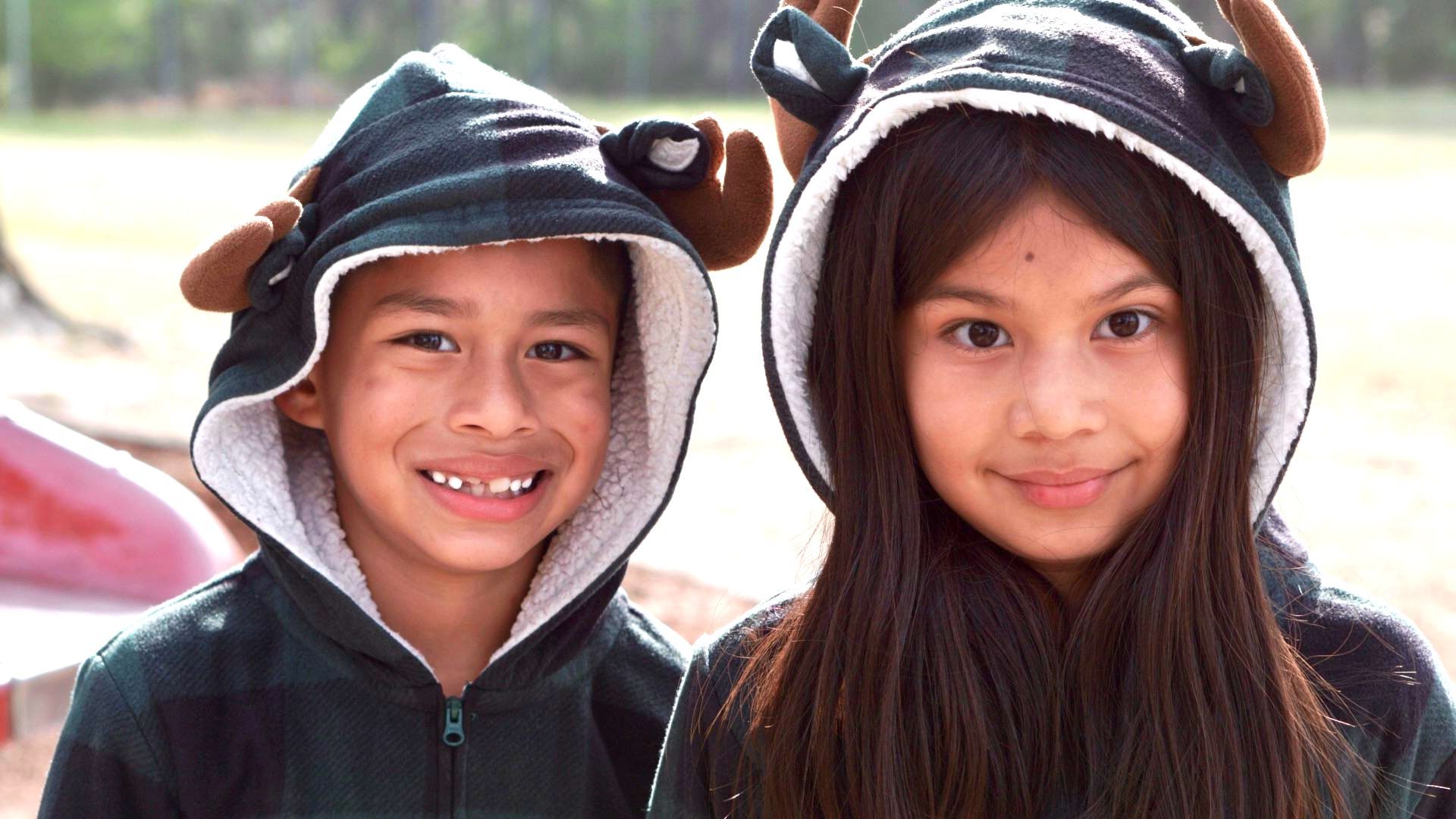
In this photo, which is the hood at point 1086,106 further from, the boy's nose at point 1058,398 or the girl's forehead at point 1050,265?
the boy's nose at point 1058,398

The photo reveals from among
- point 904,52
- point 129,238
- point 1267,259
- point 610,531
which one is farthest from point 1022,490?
point 129,238

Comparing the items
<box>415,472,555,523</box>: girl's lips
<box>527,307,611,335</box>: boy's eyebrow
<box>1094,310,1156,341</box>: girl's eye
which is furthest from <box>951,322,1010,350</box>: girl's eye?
<box>415,472,555,523</box>: girl's lips

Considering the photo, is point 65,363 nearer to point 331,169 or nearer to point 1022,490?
point 331,169

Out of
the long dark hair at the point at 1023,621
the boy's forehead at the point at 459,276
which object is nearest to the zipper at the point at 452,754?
the long dark hair at the point at 1023,621

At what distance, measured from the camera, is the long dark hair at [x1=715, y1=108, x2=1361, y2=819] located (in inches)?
74.9

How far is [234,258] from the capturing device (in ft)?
7.00

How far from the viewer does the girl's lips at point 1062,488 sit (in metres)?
1.92

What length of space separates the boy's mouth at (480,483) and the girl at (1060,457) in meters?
0.39

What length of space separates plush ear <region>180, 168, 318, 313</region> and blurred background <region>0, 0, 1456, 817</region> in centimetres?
67

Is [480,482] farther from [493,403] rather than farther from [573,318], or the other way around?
[573,318]

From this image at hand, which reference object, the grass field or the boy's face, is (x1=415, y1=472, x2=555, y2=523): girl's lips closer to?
the boy's face

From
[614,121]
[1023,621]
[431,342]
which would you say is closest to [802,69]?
[431,342]

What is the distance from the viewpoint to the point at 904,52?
79.2 inches

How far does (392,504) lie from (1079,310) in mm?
959
